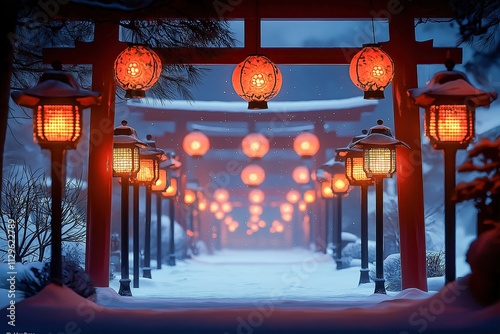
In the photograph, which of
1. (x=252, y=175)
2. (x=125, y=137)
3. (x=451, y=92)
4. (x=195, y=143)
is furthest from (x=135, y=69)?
(x=252, y=175)

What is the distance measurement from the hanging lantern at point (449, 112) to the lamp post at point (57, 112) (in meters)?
3.14

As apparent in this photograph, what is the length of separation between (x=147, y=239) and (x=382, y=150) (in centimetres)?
730

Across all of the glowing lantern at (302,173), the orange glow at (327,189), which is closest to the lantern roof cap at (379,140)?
the orange glow at (327,189)

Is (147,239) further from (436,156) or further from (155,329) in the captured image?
(436,156)

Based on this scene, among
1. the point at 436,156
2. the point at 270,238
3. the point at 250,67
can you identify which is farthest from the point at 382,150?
the point at 270,238

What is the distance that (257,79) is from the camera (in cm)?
866

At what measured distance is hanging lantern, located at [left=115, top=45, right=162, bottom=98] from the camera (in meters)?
8.48

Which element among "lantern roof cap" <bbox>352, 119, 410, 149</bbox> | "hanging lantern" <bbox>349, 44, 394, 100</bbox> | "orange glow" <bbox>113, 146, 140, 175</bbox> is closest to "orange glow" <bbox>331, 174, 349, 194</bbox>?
"lantern roof cap" <bbox>352, 119, 410, 149</bbox>

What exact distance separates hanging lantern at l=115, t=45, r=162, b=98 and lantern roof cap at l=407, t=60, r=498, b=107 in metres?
3.19

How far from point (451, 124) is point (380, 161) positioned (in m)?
3.29

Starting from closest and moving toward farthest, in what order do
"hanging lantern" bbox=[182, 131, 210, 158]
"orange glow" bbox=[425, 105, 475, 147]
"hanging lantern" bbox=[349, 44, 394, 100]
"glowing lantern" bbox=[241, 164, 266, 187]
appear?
"orange glow" bbox=[425, 105, 475, 147] → "hanging lantern" bbox=[349, 44, 394, 100] → "hanging lantern" bbox=[182, 131, 210, 158] → "glowing lantern" bbox=[241, 164, 266, 187]

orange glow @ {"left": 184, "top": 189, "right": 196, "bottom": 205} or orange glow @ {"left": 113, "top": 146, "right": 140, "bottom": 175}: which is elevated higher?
orange glow @ {"left": 113, "top": 146, "right": 140, "bottom": 175}

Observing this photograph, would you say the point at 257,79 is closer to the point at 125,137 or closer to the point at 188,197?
the point at 125,137

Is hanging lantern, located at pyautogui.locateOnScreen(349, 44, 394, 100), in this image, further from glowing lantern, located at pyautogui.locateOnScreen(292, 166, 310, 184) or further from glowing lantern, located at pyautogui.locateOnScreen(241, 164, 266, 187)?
glowing lantern, located at pyautogui.locateOnScreen(292, 166, 310, 184)
